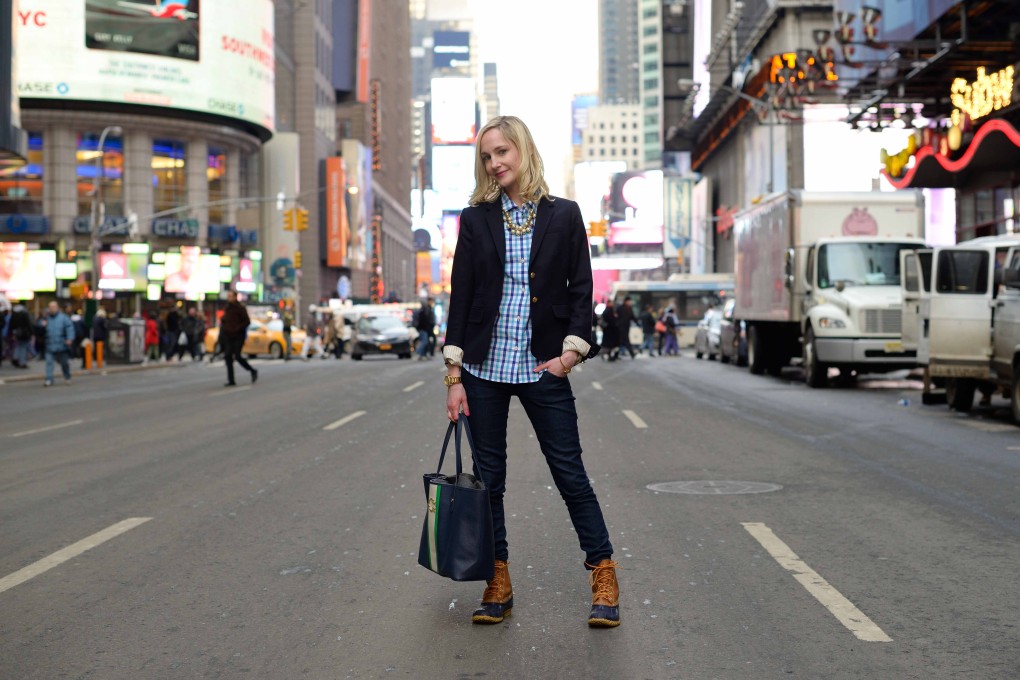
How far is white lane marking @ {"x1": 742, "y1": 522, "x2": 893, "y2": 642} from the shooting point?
5141mm

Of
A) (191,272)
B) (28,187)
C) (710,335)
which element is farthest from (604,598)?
(28,187)

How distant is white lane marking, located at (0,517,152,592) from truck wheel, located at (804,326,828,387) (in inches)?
613

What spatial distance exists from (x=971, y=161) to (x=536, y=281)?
29.1 metres

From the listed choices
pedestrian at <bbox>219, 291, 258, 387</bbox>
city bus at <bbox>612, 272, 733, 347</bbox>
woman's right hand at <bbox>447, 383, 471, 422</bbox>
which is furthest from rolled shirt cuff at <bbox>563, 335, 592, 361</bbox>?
city bus at <bbox>612, 272, 733, 347</bbox>

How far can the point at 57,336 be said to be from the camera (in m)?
26.3

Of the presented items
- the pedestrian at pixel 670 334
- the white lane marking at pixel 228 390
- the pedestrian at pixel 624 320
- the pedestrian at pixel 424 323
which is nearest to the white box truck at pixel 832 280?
the white lane marking at pixel 228 390

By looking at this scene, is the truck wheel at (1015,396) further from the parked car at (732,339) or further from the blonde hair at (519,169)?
the parked car at (732,339)

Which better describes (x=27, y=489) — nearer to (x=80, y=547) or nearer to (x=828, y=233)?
(x=80, y=547)

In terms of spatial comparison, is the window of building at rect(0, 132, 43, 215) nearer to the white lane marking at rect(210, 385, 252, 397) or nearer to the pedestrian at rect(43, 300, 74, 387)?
the pedestrian at rect(43, 300, 74, 387)

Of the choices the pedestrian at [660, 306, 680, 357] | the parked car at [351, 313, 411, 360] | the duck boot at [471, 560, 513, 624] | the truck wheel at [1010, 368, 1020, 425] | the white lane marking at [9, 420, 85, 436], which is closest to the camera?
the duck boot at [471, 560, 513, 624]

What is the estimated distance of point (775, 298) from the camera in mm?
24969

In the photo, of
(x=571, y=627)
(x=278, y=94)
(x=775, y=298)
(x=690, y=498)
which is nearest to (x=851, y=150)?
(x=775, y=298)

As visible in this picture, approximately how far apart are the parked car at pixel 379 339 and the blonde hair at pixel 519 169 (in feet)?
125

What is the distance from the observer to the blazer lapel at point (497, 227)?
5.20 metres
